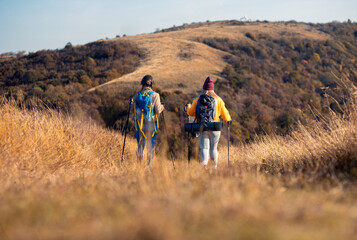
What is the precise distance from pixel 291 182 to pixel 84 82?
33.6m

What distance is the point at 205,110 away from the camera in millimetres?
6605

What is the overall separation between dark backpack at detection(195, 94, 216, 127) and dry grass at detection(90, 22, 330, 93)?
2463 cm

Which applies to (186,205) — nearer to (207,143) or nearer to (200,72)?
(207,143)

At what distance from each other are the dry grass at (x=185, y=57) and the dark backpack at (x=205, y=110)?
970 inches

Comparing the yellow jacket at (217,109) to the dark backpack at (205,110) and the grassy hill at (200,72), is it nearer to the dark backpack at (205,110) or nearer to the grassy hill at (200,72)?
the dark backpack at (205,110)

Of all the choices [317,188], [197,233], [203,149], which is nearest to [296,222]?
[197,233]

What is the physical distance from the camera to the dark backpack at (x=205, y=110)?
659 cm

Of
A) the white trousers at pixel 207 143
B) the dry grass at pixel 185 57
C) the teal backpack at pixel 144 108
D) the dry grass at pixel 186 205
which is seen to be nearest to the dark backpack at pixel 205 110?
the white trousers at pixel 207 143

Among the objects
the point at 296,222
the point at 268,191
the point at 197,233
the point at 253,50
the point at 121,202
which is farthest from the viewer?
the point at 253,50

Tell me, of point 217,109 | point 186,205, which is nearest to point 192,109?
point 217,109

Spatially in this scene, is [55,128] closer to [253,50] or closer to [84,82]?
[84,82]

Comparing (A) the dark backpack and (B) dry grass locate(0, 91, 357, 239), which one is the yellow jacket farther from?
(B) dry grass locate(0, 91, 357, 239)

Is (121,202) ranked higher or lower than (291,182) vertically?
higher

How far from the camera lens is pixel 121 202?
10.0 ft
